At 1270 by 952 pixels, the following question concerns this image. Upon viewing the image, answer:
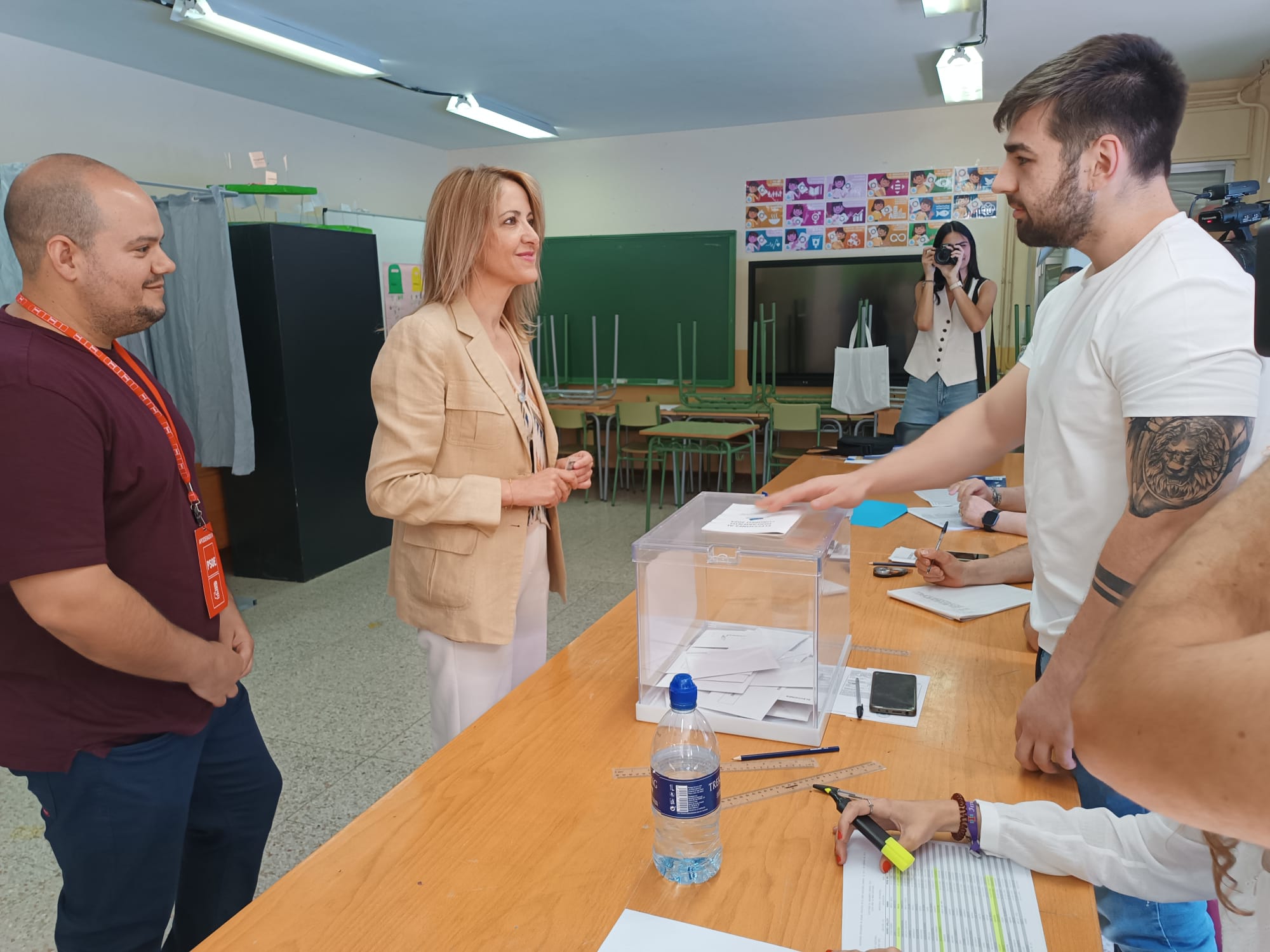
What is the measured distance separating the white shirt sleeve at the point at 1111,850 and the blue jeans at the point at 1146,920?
0.19 m

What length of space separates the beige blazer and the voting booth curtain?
9.20 ft

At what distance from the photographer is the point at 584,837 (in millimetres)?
1045

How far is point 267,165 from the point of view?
5777 millimetres

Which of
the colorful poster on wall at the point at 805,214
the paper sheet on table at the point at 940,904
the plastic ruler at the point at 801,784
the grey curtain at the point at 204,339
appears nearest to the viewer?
the paper sheet on table at the point at 940,904

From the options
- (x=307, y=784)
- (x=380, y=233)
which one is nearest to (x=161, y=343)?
(x=380, y=233)

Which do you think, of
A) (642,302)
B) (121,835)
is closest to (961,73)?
(642,302)

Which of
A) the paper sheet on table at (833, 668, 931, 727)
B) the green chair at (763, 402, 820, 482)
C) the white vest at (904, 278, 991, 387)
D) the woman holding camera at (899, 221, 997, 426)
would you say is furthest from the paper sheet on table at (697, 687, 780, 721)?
the green chair at (763, 402, 820, 482)

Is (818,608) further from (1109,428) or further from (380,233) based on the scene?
(380,233)

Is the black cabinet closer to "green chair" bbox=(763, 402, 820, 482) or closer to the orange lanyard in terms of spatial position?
"green chair" bbox=(763, 402, 820, 482)

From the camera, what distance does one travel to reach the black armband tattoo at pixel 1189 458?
1034 mm

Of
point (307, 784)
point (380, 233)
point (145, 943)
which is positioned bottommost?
point (307, 784)

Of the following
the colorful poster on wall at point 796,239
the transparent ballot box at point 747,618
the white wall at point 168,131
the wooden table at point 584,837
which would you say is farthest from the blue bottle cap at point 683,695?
the colorful poster on wall at point 796,239

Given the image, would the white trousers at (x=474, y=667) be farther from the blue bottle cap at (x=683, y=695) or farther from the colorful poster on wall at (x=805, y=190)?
the colorful poster on wall at (x=805, y=190)

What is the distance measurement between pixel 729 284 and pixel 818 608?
19.3ft
